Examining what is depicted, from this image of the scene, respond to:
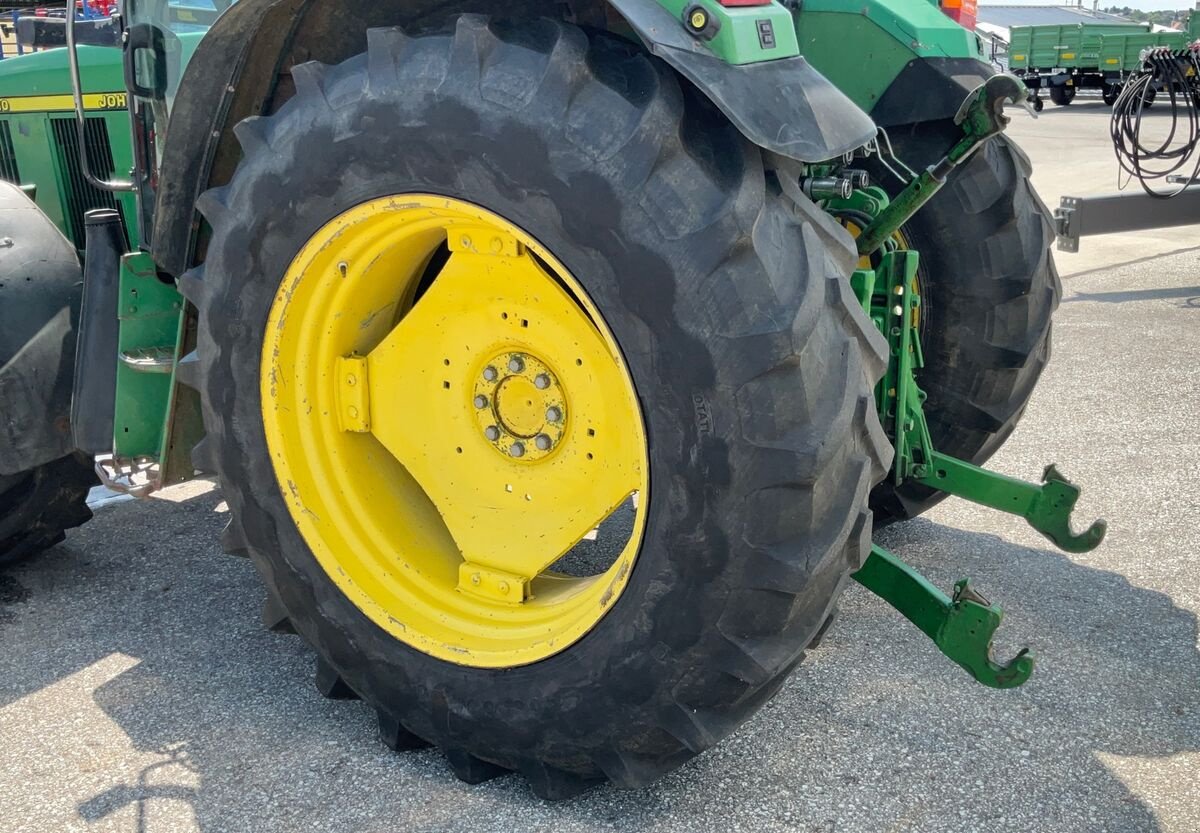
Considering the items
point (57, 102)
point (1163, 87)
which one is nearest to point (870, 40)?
point (57, 102)

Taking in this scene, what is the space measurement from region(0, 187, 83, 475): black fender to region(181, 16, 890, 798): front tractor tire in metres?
0.82

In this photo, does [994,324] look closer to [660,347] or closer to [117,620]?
[660,347]

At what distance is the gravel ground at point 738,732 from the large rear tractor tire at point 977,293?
0.46m

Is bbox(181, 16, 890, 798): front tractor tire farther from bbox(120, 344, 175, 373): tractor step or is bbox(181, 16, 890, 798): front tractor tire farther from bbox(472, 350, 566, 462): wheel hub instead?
bbox(120, 344, 175, 373): tractor step

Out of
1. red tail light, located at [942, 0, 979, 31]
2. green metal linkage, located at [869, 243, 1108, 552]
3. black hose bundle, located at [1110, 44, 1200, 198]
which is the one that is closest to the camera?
green metal linkage, located at [869, 243, 1108, 552]

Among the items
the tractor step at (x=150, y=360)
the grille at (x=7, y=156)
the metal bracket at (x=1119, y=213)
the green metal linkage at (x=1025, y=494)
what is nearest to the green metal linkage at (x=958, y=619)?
the green metal linkage at (x=1025, y=494)

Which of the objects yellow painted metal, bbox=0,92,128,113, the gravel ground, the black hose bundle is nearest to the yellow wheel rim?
the gravel ground

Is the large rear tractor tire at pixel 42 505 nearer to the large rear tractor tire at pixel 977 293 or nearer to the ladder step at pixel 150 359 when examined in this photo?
the ladder step at pixel 150 359

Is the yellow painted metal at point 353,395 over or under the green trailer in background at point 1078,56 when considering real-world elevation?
over

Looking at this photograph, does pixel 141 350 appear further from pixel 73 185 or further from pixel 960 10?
pixel 960 10

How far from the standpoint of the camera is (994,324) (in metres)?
3.42

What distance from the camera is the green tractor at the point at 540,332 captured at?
1.94 metres

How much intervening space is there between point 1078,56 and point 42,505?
27.0 meters

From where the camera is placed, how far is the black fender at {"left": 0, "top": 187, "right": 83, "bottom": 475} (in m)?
3.01
